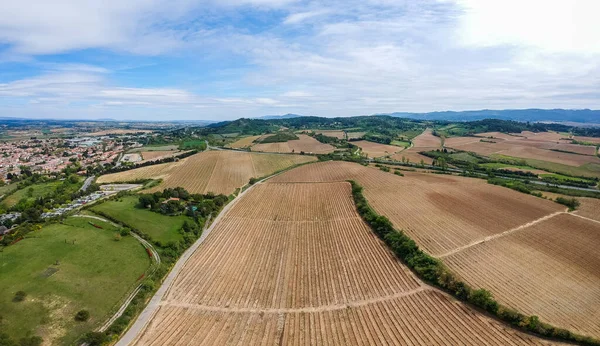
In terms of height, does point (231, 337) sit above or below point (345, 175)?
below

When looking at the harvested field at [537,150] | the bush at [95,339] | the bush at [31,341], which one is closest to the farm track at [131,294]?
the bush at [95,339]

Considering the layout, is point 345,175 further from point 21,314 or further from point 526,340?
point 21,314

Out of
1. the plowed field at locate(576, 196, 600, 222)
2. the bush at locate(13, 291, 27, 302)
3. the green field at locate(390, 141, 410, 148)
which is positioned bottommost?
the bush at locate(13, 291, 27, 302)

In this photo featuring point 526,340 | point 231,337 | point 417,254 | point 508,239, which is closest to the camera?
point 526,340

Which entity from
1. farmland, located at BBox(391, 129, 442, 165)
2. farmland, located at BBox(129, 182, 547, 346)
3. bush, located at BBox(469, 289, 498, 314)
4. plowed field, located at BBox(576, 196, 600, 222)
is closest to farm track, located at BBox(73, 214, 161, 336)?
farmland, located at BBox(129, 182, 547, 346)

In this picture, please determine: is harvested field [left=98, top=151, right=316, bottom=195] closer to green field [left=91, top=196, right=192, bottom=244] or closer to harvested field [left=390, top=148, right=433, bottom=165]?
green field [left=91, top=196, right=192, bottom=244]

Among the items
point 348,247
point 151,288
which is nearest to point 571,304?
point 348,247

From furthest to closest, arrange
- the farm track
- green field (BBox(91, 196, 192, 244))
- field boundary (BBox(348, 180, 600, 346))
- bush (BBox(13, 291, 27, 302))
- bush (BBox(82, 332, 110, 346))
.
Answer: green field (BBox(91, 196, 192, 244)) < bush (BBox(13, 291, 27, 302)) < the farm track < bush (BBox(82, 332, 110, 346)) < field boundary (BBox(348, 180, 600, 346))
